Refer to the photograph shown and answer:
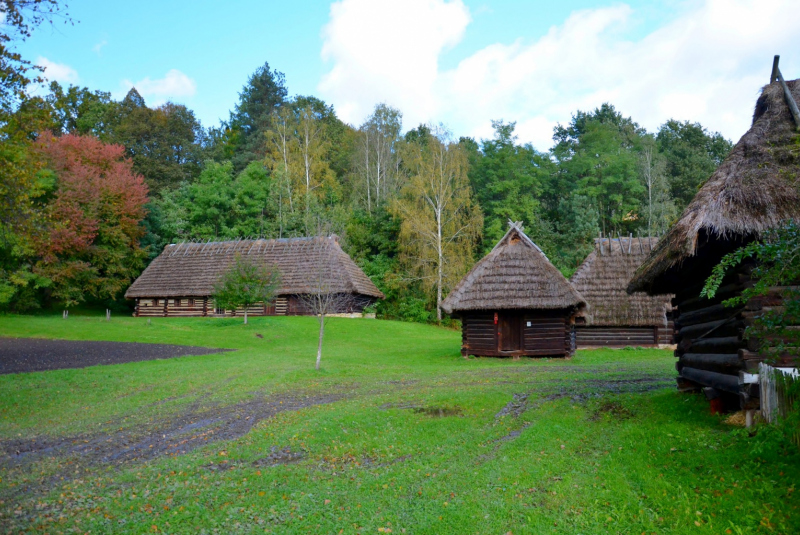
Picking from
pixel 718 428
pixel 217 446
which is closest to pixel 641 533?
pixel 718 428

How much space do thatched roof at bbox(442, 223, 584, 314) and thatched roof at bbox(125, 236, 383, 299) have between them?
15402 millimetres

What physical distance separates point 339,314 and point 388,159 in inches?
794

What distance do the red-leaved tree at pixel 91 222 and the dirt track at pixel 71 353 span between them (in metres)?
17.3

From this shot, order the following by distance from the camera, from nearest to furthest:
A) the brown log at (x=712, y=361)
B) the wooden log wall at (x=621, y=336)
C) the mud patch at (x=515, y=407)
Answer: the brown log at (x=712, y=361)
the mud patch at (x=515, y=407)
the wooden log wall at (x=621, y=336)

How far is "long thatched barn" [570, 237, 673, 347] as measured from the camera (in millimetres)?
28016

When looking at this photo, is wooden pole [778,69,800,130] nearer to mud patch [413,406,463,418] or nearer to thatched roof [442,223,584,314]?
mud patch [413,406,463,418]

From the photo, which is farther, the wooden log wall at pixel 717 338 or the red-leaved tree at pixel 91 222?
the red-leaved tree at pixel 91 222

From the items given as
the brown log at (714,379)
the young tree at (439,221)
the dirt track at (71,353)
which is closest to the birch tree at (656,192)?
the young tree at (439,221)

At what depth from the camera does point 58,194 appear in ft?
133

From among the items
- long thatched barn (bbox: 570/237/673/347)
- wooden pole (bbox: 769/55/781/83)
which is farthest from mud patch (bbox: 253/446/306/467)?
long thatched barn (bbox: 570/237/673/347)

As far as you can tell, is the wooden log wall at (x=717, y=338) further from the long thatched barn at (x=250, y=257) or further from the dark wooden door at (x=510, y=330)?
the long thatched barn at (x=250, y=257)

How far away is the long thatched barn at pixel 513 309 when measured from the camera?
24.1 meters

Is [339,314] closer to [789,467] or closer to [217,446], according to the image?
[217,446]

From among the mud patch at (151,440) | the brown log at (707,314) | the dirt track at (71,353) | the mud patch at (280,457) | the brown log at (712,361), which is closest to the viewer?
the mud patch at (280,457)
